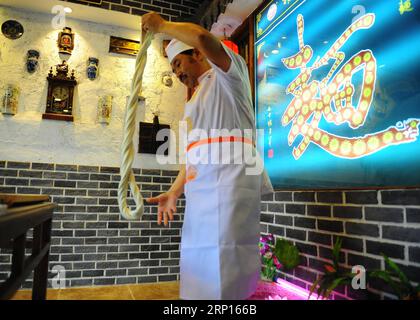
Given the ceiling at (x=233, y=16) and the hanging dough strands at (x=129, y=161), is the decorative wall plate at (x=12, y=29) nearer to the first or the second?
the ceiling at (x=233, y=16)

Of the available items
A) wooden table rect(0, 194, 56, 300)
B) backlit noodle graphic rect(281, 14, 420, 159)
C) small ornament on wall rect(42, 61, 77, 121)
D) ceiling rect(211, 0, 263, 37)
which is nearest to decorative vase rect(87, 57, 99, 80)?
small ornament on wall rect(42, 61, 77, 121)

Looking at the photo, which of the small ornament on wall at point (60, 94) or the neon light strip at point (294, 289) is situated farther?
the small ornament on wall at point (60, 94)

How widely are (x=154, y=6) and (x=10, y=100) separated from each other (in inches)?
69.0

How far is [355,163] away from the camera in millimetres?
1613

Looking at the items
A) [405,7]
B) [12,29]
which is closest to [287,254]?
[405,7]

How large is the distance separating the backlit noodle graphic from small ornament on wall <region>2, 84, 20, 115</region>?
96.9 inches

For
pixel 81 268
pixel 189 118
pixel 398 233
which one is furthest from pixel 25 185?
pixel 398 233

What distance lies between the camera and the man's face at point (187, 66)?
144 cm

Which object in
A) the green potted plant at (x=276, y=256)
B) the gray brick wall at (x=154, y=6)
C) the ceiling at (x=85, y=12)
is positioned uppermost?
the gray brick wall at (x=154, y=6)

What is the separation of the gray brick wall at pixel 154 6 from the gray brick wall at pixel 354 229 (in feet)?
8.00

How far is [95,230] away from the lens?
119 inches

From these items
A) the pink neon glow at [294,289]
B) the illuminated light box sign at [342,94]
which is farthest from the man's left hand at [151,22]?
the pink neon glow at [294,289]

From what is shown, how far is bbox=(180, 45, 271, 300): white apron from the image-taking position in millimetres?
1222

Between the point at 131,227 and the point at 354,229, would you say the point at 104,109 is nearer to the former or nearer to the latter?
the point at 131,227
